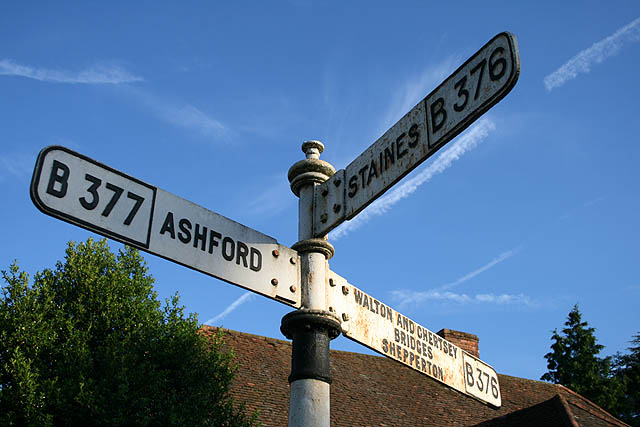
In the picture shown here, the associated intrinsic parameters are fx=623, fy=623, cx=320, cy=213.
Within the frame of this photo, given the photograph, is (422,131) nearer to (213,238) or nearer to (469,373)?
(213,238)

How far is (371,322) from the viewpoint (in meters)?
Answer: 3.55

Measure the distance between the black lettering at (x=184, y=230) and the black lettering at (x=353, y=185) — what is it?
0.85m

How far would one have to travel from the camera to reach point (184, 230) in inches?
118

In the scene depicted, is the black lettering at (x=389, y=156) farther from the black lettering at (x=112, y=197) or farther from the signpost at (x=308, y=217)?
the black lettering at (x=112, y=197)

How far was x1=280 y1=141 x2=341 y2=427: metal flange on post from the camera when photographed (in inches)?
114

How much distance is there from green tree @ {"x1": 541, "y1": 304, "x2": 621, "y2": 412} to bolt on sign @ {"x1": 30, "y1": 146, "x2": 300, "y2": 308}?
31.7 meters

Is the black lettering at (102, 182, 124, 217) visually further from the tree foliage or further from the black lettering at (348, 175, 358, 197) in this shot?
the tree foliage

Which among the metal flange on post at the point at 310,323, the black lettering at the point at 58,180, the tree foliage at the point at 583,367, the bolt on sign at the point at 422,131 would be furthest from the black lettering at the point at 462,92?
the tree foliage at the point at 583,367

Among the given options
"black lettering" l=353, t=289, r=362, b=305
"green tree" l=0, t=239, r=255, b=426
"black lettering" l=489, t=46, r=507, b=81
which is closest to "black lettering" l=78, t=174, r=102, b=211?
"black lettering" l=353, t=289, r=362, b=305

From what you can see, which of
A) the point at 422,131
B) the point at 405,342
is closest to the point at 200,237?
the point at 422,131

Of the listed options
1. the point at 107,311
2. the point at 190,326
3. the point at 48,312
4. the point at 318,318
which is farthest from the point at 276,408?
the point at 318,318

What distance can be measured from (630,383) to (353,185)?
3898cm

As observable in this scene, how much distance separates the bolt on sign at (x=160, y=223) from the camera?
2590 mm

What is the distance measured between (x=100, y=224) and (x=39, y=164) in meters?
0.34
